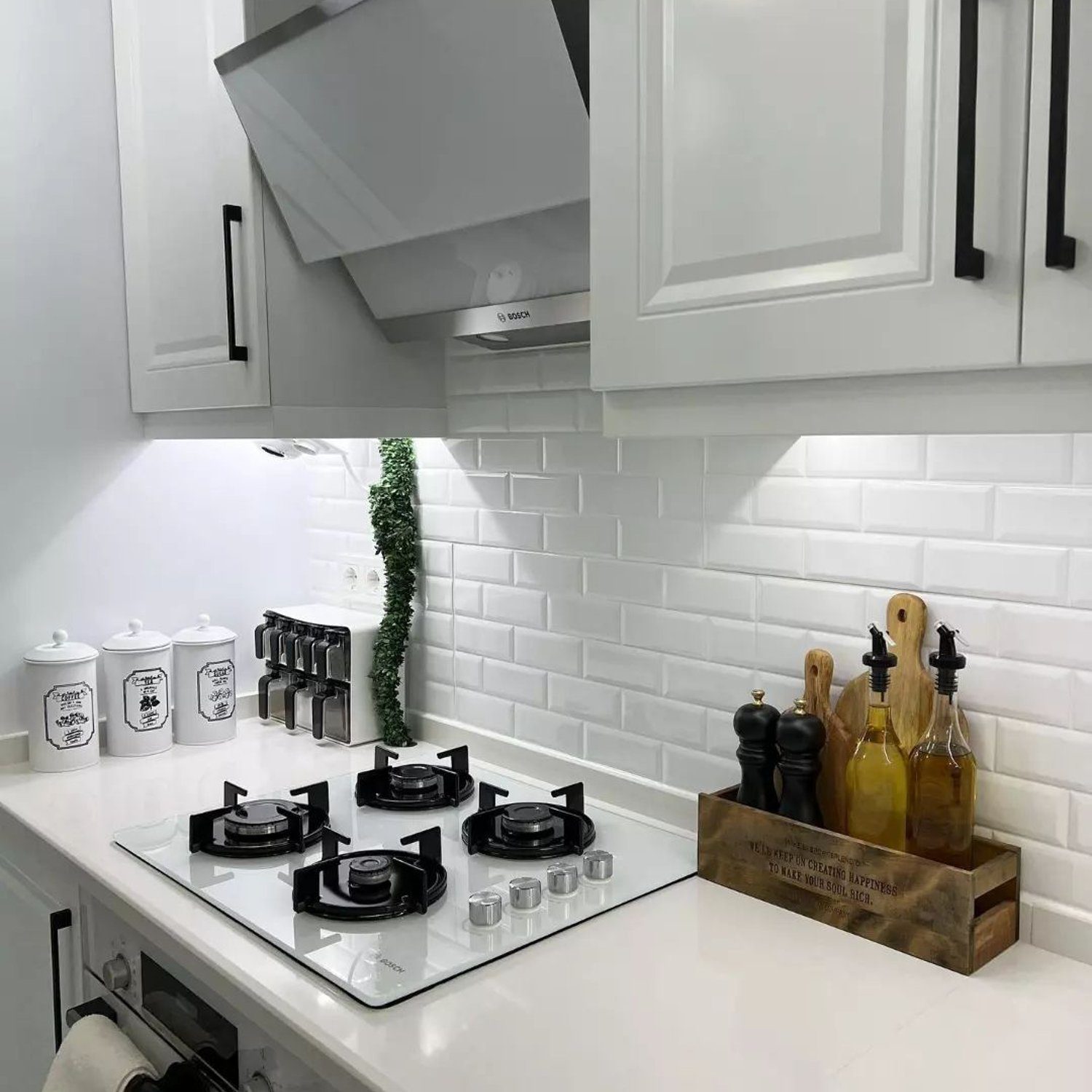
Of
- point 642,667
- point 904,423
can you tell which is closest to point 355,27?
point 904,423

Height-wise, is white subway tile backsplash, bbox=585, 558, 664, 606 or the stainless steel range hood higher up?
the stainless steel range hood

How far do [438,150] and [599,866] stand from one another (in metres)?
0.99

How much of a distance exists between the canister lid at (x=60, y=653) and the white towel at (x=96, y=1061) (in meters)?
0.67

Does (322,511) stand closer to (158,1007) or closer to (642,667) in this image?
(642,667)

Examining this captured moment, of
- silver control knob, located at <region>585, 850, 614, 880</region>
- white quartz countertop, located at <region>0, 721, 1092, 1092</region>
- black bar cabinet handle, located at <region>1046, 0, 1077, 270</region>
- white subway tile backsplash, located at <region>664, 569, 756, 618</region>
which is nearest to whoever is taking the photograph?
black bar cabinet handle, located at <region>1046, 0, 1077, 270</region>

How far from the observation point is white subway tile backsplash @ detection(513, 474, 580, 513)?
5.95ft

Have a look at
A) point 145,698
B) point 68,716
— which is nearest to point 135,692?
point 145,698

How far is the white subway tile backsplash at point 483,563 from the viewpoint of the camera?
1951 mm

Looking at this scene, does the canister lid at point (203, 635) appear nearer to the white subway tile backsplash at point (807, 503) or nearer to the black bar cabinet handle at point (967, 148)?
the white subway tile backsplash at point (807, 503)

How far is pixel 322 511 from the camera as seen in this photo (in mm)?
2391

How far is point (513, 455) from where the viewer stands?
191 centimetres

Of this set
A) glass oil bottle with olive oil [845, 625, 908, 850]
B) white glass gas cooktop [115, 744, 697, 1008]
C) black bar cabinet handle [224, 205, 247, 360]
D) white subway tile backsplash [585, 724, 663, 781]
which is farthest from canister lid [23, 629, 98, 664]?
glass oil bottle with olive oil [845, 625, 908, 850]

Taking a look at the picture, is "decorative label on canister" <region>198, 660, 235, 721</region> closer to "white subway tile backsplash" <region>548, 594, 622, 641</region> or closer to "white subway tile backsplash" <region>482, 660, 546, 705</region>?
"white subway tile backsplash" <region>482, 660, 546, 705</region>

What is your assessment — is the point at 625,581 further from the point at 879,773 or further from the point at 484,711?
the point at 879,773
